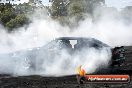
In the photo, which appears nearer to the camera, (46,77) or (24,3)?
(46,77)

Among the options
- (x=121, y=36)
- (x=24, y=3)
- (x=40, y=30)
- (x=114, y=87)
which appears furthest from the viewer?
(x=24, y=3)

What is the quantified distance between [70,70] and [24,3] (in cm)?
4628

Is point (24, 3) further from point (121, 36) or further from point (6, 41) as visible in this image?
point (6, 41)

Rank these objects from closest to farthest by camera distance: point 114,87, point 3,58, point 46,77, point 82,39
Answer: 1. point 114,87
2. point 46,77
3. point 82,39
4. point 3,58

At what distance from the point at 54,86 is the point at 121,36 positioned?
32.6 m

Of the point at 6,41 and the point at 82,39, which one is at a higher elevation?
the point at 82,39

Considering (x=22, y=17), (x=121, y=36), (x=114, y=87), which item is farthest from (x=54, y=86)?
(x=22, y=17)

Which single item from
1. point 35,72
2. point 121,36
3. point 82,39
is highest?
point 82,39

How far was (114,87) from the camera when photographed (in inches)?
412

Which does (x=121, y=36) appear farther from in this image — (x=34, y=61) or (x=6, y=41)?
(x=34, y=61)

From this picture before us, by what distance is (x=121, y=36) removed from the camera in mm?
42625

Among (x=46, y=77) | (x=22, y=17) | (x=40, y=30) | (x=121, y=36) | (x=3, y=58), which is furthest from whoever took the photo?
(x=22, y=17)

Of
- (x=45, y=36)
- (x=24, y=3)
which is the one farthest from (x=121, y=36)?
(x=24, y=3)

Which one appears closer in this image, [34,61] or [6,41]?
[34,61]
